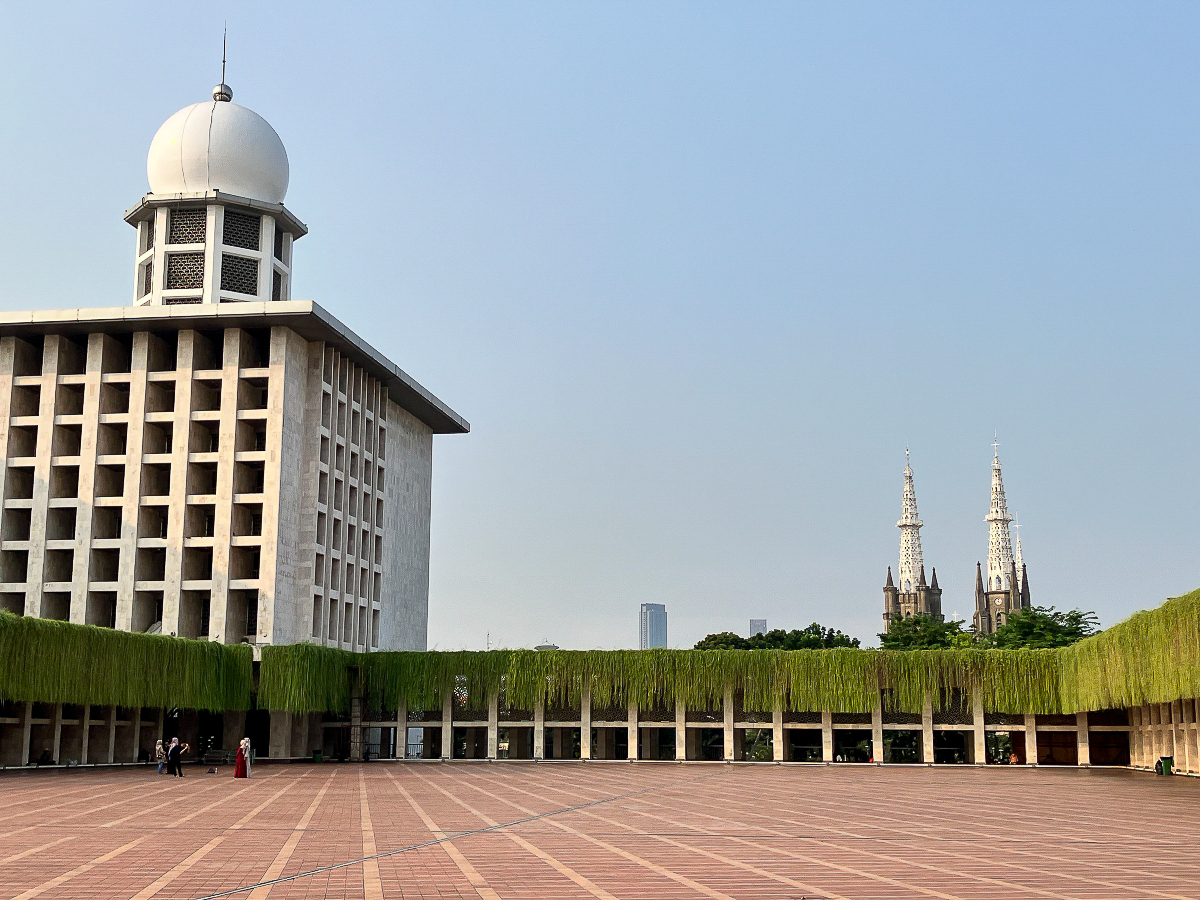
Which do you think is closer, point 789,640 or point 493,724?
point 493,724

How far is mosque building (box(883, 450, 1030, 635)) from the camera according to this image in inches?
6570

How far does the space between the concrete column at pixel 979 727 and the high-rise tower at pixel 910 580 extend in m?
113

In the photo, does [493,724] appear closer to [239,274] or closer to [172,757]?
[172,757]

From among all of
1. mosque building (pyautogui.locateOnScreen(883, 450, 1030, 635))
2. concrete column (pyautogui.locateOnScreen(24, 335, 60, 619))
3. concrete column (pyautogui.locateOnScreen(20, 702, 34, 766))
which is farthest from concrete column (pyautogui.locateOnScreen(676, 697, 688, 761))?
mosque building (pyautogui.locateOnScreen(883, 450, 1030, 635))

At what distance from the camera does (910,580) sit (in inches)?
6919

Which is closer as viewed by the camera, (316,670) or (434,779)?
(434,779)

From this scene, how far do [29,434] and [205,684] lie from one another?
1703 centimetres

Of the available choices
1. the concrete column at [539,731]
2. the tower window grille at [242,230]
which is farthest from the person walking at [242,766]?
the tower window grille at [242,230]

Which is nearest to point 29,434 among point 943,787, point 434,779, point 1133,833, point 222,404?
point 222,404

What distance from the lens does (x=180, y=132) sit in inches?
2413

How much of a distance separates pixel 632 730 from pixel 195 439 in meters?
22.8

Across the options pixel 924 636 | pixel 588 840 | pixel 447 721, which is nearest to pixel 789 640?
pixel 924 636

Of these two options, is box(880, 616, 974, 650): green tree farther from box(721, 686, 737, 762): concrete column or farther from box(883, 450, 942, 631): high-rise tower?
box(883, 450, 942, 631): high-rise tower

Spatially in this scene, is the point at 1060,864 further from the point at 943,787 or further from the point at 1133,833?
the point at 943,787
